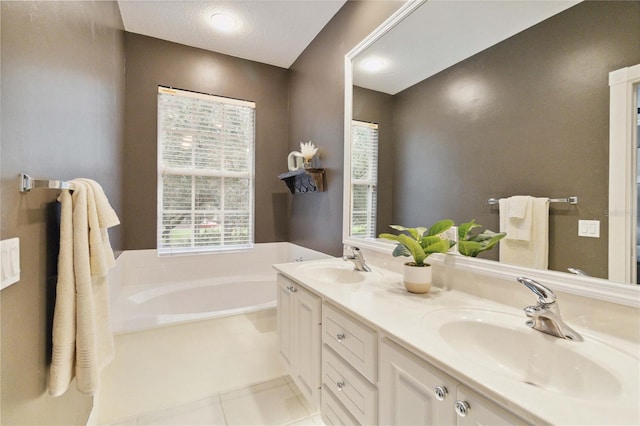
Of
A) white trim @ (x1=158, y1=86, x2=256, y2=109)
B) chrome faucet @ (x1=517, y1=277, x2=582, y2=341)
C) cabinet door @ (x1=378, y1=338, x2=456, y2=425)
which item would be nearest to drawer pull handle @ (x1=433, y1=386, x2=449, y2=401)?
cabinet door @ (x1=378, y1=338, x2=456, y2=425)

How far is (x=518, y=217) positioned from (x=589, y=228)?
8.4 inches

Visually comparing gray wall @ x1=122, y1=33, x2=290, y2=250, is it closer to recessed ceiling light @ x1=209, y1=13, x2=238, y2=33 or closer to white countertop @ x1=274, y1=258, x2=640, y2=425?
recessed ceiling light @ x1=209, y1=13, x2=238, y2=33

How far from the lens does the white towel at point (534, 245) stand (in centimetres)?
98

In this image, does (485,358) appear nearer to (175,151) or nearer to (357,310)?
(357,310)

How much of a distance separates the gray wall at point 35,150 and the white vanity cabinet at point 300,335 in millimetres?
965

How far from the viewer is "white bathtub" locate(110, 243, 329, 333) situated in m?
2.34

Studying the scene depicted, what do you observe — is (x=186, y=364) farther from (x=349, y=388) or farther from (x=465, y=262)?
(x=465, y=262)

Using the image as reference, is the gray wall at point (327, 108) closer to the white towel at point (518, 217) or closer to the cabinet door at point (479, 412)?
the white towel at point (518, 217)

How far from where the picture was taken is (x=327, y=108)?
91.7 inches

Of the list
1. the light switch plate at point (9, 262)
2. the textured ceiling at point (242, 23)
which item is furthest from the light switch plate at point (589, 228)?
the textured ceiling at point (242, 23)

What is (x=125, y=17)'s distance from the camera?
2303 millimetres

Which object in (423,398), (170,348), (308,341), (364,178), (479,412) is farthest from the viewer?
(364,178)

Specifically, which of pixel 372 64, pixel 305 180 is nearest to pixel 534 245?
pixel 372 64

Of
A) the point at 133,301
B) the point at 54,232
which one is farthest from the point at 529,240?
the point at 133,301
